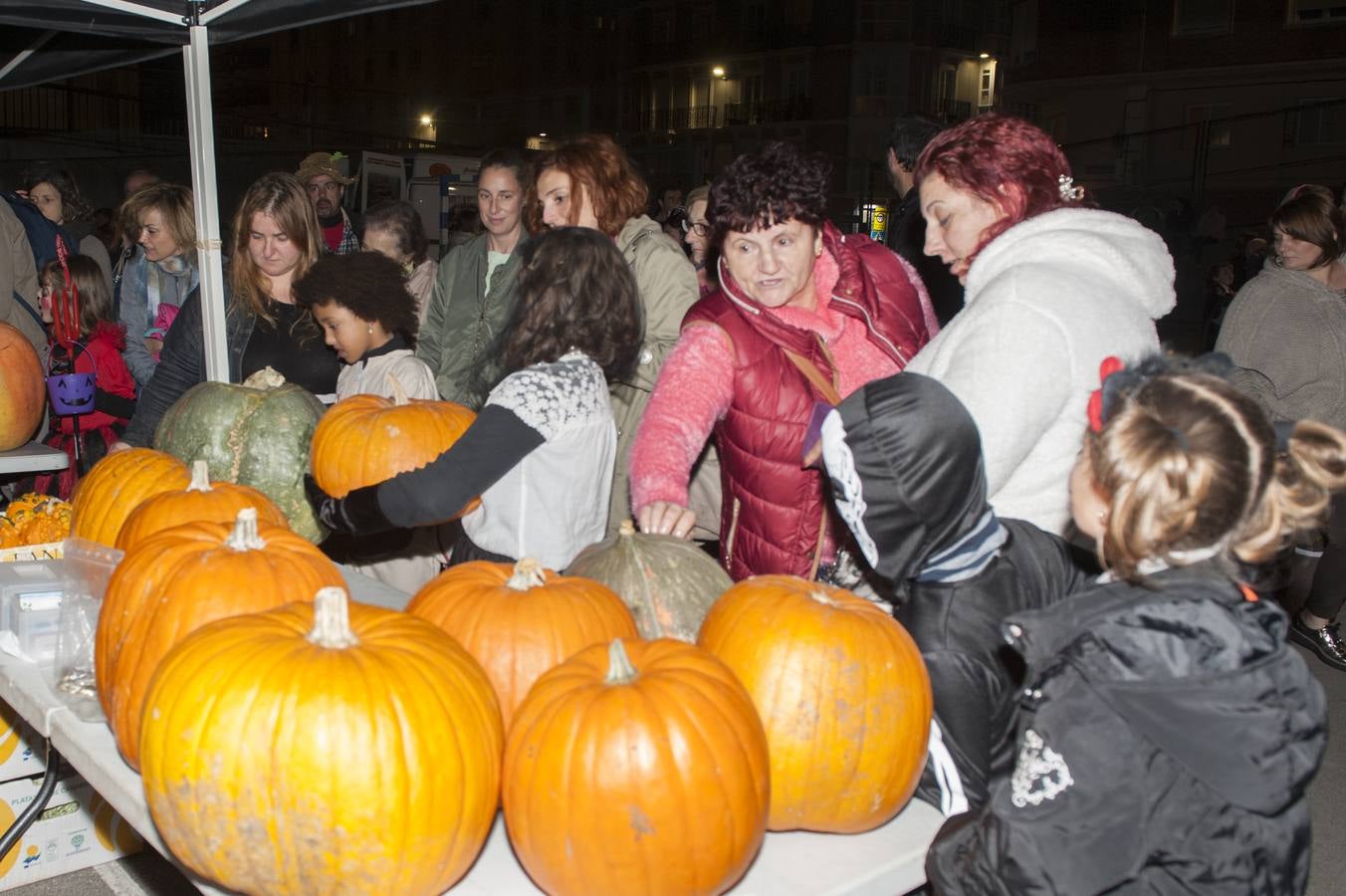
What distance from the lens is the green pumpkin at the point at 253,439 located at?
309 cm

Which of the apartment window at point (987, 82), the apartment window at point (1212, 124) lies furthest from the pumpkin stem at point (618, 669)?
the apartment window at point (987, 82)

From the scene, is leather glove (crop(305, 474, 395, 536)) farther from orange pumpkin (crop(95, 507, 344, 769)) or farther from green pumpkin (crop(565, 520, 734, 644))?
green pumpkin (crop(565, 520, 734, 644))

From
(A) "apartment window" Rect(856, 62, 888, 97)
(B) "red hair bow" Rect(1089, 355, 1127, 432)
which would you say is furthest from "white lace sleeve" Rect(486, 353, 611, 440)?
(A) "apartment window" Rect(856, 62, 888, 97)

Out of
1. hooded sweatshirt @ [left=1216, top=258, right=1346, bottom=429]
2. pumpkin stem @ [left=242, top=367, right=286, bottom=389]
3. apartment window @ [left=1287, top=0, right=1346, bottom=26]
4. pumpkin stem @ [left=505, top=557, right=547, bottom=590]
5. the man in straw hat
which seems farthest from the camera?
apartment window @ [left=1287, top=0, right=1346, bottom=26]

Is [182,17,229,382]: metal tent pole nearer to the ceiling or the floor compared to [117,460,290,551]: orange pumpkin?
nearer to the ceiling

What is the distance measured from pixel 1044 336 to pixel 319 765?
143cm

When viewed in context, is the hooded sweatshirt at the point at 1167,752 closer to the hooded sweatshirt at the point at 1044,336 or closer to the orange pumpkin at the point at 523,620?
the hooded sweatshirt at the point at 1044,336

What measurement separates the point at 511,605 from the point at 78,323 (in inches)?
195

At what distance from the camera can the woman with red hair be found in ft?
6.47

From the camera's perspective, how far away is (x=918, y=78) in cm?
4875

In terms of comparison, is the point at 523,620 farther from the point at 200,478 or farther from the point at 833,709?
the point at 200,478

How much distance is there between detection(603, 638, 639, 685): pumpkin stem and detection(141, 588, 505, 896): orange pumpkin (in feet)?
0.70

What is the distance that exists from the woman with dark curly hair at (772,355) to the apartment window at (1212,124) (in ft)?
94.5

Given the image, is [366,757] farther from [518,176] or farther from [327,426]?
[518,176]
